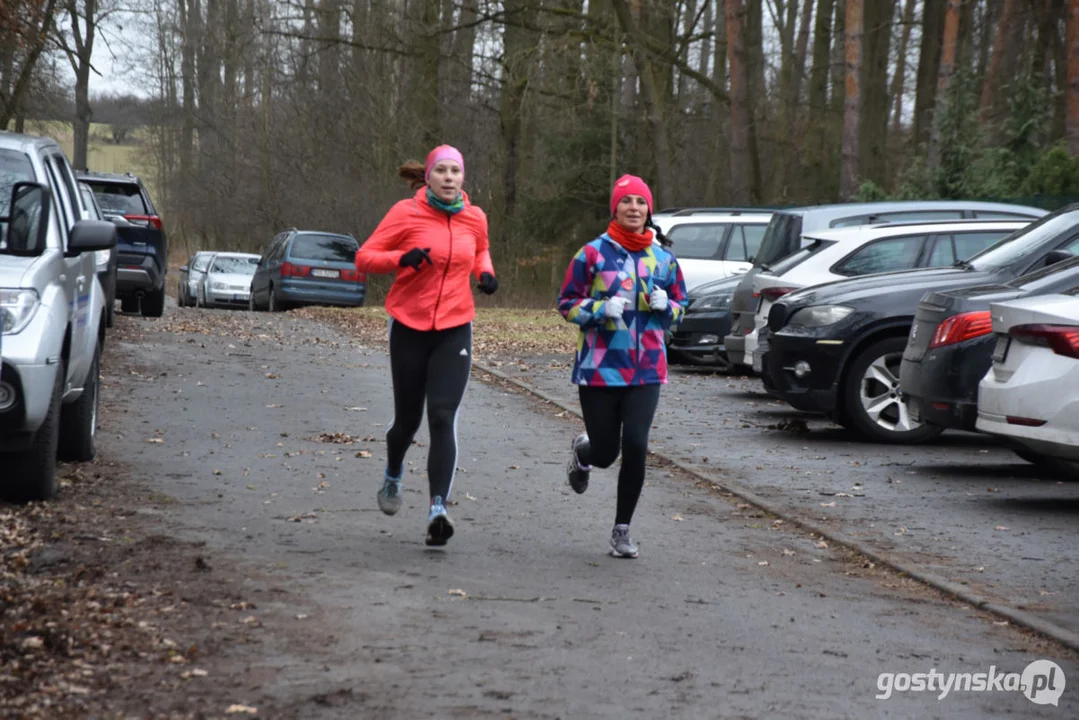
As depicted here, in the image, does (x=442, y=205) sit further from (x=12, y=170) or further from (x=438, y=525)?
(x=12, y=170)

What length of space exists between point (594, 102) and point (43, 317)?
32.8m

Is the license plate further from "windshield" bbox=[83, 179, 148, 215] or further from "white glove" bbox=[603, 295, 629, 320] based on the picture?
"windshield" bbox=[83, 179, 148, 215]

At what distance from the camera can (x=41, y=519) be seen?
766 centimetres

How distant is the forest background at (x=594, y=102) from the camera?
32594mm

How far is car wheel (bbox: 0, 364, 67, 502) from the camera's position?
26.0 feet

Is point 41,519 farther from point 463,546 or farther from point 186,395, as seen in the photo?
point 186,395

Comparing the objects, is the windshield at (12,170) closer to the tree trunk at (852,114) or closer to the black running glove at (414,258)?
the black running glove at (414,258)

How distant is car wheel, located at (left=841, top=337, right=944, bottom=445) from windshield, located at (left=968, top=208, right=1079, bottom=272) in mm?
900

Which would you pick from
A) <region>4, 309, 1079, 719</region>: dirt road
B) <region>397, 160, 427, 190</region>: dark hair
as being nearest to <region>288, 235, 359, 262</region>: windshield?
<region>4, 309, 1079, 719</region>: dirt road

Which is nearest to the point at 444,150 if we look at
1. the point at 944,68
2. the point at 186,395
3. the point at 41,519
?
the point at 41,519

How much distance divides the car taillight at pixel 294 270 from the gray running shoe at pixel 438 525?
84.3ft

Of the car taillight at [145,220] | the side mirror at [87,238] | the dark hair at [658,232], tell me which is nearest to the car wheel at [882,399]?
the dark hair at [658,232]

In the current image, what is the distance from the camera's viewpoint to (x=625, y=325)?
7496 millimetres

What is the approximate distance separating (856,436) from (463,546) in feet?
20.6
